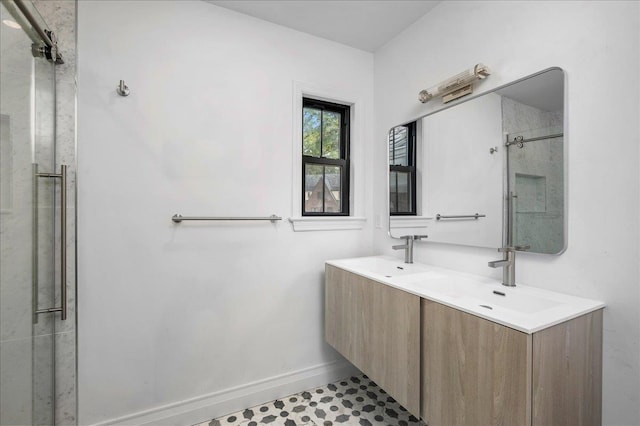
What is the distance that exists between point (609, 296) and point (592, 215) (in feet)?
1.01

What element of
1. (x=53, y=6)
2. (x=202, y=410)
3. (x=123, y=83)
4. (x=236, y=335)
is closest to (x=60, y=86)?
(x=123, y=83)

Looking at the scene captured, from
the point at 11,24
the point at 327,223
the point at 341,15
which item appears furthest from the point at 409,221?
the point at 11,24

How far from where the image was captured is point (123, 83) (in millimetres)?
1509

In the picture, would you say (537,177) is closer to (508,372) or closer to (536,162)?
(536,162)

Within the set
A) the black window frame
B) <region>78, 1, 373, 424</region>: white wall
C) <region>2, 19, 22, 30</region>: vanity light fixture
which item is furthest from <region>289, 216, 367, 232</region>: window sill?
<region>2, 19, 22, 30</region>: vanity light fixture

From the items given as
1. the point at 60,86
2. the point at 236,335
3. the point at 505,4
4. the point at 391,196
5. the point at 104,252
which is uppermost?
the point at 505,4

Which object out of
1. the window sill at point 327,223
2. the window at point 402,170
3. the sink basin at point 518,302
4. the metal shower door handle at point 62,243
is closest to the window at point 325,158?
the window sill at point 327,223

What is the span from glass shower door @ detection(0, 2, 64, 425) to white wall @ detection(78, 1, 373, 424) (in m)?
0.12

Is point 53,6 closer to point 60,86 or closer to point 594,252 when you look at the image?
point 60,86

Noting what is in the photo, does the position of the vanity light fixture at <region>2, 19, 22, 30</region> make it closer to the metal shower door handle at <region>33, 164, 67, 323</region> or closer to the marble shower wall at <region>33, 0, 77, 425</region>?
the marble shower wall at <region>33, 0, 77, 425</region>

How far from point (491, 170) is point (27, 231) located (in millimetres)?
2154

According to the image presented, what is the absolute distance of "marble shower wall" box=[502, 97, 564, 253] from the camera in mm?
1197

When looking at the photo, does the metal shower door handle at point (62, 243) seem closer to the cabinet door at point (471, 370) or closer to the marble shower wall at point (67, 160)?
the marble shower wall at point (67, 160)

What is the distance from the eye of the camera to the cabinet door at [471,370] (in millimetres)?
867
